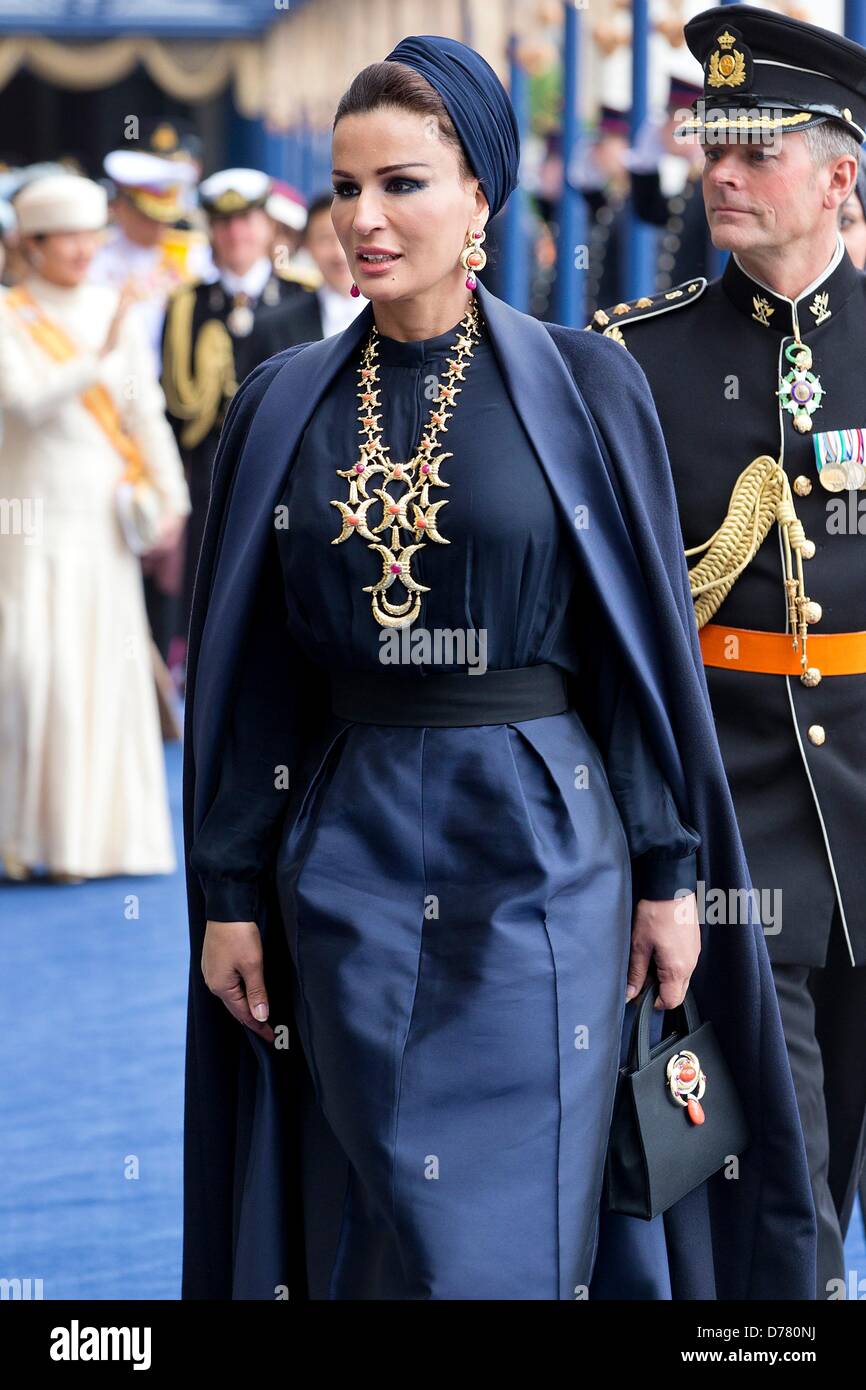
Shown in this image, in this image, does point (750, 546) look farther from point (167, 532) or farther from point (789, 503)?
point (167, 532)

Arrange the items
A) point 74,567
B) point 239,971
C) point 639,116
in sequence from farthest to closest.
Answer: point 639,116 < point 74,567 < point 239,971

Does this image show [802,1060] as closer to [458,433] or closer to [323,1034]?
[323,1034]

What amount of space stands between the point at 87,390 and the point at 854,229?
369 cm

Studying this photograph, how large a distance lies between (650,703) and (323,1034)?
1.93 ft

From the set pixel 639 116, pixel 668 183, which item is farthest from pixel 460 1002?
pixel 668 183

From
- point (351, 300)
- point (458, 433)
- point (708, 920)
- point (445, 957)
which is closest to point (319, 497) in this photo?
point (458, 433)

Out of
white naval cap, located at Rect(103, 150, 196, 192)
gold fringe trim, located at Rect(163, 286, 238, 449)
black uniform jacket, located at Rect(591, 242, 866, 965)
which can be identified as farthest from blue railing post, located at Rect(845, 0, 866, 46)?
white naval cap, located at Rect(103, 150, 196, 192)

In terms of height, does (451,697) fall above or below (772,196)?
below

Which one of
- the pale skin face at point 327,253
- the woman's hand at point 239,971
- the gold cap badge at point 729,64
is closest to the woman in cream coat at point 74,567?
the pale skin face at point 327,253

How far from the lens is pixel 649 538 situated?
306cm

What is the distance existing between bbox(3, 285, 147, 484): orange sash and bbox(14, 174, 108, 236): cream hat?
0.21 meters

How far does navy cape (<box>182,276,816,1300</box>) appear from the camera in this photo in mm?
3037

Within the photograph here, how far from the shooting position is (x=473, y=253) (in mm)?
2977

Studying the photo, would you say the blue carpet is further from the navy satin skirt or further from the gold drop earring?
the gold drop earring
